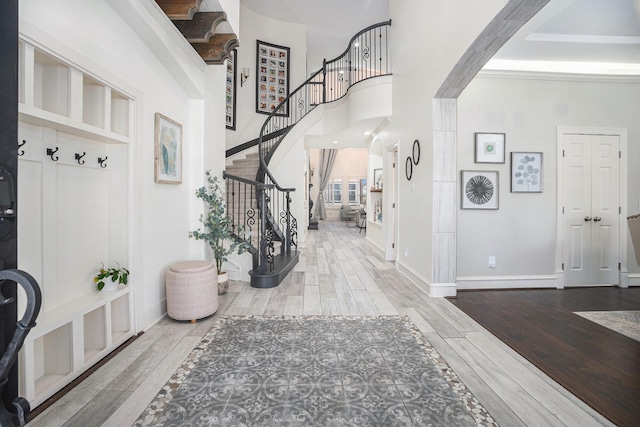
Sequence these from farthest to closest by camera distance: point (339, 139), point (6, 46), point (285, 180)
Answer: point (339, 139)
point (285, 180)
point (6, 46)

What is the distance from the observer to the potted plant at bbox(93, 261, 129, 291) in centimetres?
230

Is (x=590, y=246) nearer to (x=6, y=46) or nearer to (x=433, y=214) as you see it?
(x=433, y=214)

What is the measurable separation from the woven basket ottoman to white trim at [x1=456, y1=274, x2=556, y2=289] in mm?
3136

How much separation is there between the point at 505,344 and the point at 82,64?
3708 millimetres

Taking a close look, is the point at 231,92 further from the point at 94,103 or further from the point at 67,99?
the point at 67,99

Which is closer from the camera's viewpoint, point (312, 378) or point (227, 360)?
point (312, 378)

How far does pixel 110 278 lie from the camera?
2.37 m

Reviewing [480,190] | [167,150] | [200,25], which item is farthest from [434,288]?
[200,25]

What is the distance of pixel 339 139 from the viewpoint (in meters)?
7.54

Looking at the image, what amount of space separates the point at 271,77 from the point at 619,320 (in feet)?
25.8

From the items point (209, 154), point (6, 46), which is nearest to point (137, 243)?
point (209, 154)

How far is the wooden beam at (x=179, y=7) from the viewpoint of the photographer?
2498mm

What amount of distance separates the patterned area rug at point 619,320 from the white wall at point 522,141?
95 centimetres

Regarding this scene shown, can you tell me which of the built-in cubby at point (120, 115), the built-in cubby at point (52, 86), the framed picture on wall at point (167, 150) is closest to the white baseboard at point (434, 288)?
the framed picture on wall at point (167, 150)
